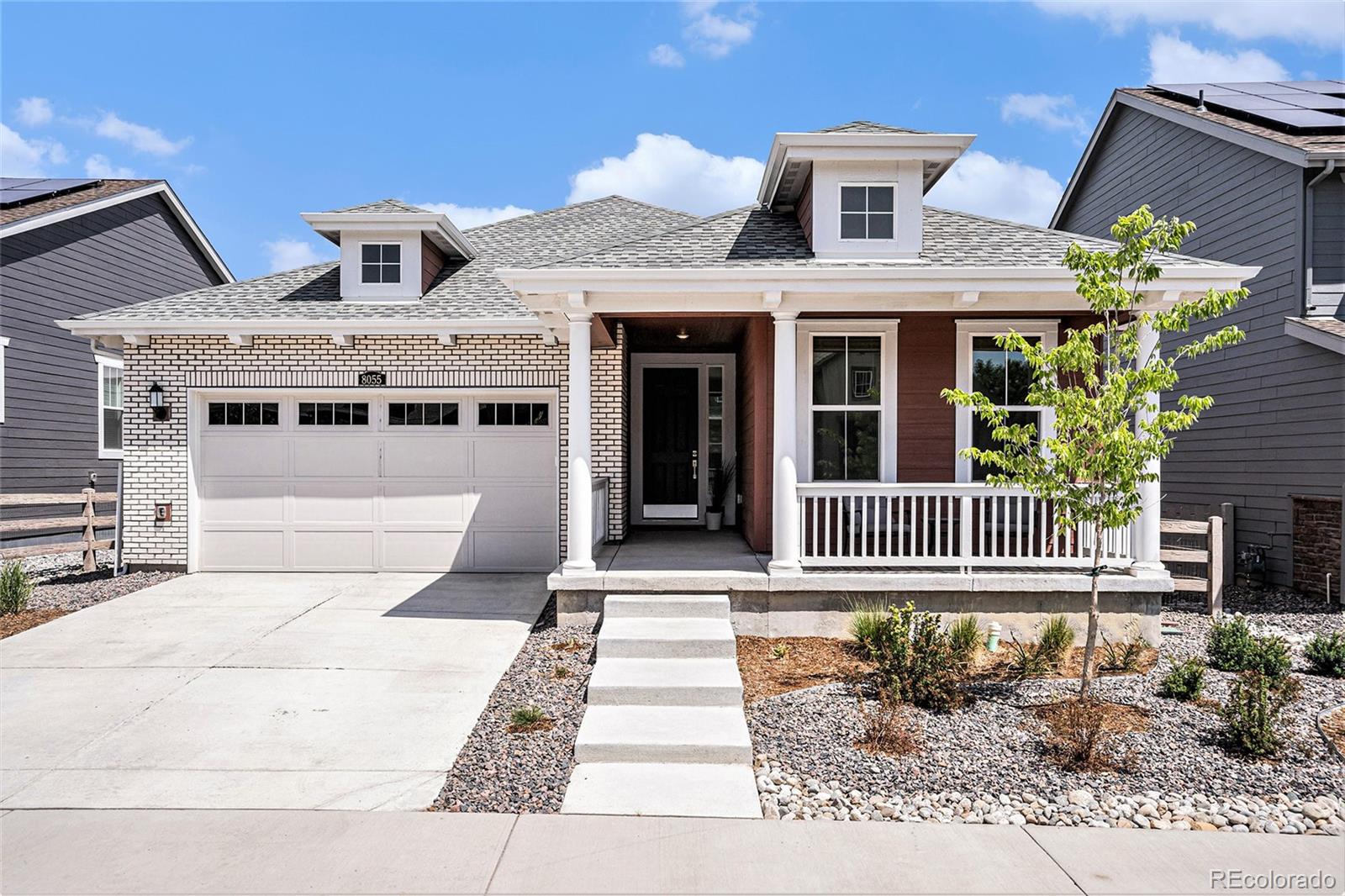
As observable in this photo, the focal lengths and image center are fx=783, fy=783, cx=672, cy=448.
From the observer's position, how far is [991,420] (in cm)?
527

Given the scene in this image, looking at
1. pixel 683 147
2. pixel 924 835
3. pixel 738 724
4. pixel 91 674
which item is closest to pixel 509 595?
pixel 91 674

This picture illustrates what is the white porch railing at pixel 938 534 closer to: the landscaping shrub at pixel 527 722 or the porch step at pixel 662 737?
the porch step at pixel 662 737

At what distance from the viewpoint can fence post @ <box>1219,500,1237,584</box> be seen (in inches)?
393

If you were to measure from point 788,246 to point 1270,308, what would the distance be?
6.49 m

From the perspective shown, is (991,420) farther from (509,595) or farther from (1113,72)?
(1113,72)

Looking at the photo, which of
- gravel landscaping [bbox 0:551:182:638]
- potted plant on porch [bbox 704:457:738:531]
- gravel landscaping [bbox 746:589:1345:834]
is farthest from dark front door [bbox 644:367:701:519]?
gravel landscaping [bbox 0:551:182:638]

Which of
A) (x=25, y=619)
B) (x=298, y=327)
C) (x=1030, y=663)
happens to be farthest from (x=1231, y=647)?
(x=25, y=619)

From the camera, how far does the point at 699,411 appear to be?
11.2 metres

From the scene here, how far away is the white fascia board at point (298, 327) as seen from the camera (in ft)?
30.4

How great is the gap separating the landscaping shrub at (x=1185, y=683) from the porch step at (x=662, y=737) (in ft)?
9.98

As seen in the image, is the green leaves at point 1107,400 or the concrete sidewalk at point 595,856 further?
the green leaves at point 1107,400

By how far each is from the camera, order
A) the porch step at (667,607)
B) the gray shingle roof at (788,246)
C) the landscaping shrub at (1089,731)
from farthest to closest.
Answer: the gray shingle roof at (788,246)
the porch step at (667,607)
the landscaping shrub at (1089,731)

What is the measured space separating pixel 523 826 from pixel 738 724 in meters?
1.54

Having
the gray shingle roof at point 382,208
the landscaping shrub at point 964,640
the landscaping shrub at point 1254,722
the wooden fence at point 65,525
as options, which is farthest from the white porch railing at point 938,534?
the wooden fence at point 65,525
